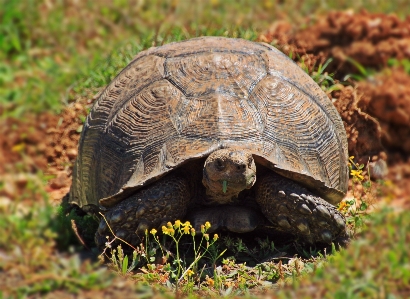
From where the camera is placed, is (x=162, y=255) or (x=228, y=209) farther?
(x=228, y=209)

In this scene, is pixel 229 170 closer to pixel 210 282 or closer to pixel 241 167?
pixel 241 167

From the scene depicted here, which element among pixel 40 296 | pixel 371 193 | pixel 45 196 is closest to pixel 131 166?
pixel 40 296

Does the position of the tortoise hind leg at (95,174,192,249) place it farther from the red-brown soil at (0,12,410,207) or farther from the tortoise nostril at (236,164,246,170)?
the red-brown soil at (0,12,410,207)

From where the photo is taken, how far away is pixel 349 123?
21.8ft

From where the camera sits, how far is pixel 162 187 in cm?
462

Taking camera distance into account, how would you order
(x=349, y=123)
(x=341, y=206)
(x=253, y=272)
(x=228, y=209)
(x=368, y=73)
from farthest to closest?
(x=368, y=73) → (x=349, y=123) → (x=341, y=206) → (x=228, y=209) → (x=253, y=272)

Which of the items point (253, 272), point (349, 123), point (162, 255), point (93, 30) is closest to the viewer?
point (253, 272)

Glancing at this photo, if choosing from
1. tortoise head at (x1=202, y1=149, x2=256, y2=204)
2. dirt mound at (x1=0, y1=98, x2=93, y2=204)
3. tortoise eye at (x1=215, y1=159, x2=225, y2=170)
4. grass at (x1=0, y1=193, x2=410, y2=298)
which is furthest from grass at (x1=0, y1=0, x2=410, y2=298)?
tortoise eye at (x1=215, y1=159, x2=225, y2=170)

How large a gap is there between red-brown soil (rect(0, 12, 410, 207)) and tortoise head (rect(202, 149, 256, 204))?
2.06 m

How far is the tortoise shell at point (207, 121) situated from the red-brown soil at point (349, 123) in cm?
119

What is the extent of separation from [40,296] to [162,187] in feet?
3.64

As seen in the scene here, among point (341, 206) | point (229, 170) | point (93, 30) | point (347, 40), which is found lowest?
point (341, 206)

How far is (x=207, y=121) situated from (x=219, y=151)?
0.31m

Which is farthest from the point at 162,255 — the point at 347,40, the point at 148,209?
the point at 347,40
